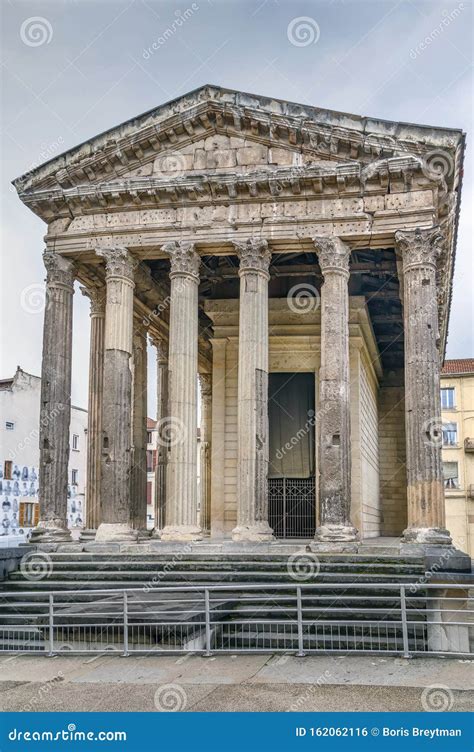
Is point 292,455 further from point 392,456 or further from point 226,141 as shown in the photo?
point 226,141

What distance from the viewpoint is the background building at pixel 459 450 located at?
4894 centimetres

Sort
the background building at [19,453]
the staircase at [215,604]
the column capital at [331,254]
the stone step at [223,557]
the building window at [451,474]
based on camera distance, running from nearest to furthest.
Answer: the staircase at [215,604], the stone step at [223,557], the column capital at [331,254], the background building at [19,453], the building window at [451,474]

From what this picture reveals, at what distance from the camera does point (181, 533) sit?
734 inches

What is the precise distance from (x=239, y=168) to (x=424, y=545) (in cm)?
1022

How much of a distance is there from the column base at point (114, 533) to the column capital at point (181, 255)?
21.0 ft

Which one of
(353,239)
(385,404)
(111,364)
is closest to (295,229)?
(353,239)

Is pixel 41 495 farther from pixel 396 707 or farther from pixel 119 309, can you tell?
pixel 396 707

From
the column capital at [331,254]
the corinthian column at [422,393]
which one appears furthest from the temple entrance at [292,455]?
the corinthian column at [422,393]

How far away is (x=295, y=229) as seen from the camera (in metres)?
19.5

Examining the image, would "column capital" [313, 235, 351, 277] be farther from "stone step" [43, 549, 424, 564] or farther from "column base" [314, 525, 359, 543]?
"stone step" [43, 549, 424, 564]

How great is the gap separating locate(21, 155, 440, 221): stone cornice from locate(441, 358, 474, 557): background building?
3304 centimetres

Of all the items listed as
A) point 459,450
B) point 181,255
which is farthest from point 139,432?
point 459,450

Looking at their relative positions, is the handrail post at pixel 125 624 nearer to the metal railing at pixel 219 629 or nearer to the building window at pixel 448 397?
the metal railing at pixel 219 629
